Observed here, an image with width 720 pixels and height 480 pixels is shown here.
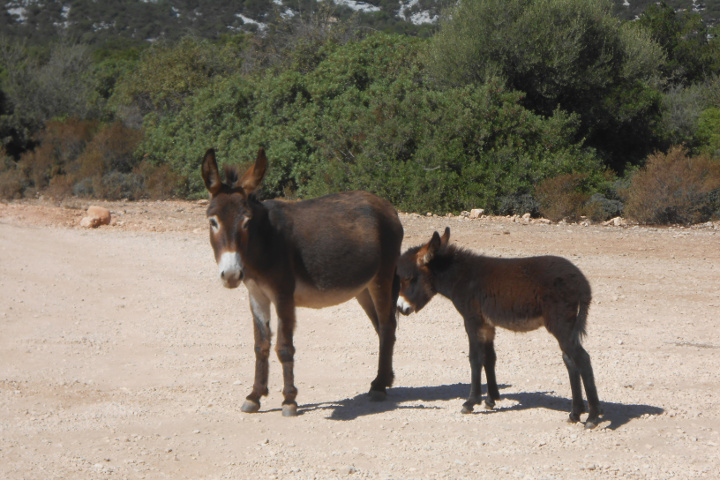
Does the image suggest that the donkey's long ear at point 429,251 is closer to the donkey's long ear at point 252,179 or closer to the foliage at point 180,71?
the donkey's long ear at point 252,179

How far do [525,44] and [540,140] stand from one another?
313 centimetres

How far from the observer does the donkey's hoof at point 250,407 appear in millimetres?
6652

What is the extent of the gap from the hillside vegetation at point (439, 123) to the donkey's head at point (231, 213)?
14.3 metres

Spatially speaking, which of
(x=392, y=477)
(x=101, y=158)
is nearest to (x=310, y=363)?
(x=392, y=477)

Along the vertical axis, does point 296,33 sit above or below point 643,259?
above

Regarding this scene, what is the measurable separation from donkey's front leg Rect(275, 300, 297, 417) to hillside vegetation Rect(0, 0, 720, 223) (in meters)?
14.1

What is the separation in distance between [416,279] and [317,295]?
833 millimetres

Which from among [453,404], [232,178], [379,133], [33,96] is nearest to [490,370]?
[453,404]

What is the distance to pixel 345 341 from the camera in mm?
9383

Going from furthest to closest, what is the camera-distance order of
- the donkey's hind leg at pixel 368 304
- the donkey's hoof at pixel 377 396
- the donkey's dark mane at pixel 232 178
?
the donkey's hind leg at pixel 368 304, the donkey's hoof at pixel 377 396, the donkey's dark mane at pixel 232 178

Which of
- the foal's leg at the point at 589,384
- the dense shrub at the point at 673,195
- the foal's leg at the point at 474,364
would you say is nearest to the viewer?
the foal's leg at the point at 589,384

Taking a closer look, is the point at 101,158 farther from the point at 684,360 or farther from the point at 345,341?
the point at 684,360

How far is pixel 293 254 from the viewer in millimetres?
6602

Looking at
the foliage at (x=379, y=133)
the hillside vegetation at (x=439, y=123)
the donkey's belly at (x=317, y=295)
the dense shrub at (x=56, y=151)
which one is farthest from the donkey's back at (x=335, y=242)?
the dense shrub at (x=56, y=151)
